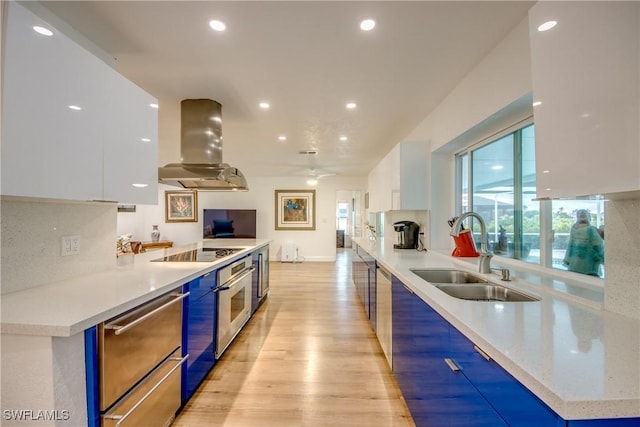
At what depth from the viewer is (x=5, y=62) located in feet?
3.37

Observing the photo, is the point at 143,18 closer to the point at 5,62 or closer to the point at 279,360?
the point at 5,62

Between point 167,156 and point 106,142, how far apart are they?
4.48 m

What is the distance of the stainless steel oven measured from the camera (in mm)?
2248

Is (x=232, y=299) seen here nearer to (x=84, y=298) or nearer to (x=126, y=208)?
(x=84, y=298)

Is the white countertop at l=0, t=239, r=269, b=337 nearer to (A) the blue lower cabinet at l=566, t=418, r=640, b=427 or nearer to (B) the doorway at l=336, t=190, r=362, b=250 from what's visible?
(A) the blue lower cabinet at l=566, t=418, r=640, b=427

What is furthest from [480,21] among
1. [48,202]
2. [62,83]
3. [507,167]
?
[48,202]

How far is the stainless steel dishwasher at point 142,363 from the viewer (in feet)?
3.66

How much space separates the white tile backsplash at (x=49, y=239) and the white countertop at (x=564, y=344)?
1949mm

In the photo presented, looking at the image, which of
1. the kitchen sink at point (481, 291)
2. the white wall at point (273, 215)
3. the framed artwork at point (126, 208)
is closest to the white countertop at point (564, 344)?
the kitchen sink at point (481, 291)

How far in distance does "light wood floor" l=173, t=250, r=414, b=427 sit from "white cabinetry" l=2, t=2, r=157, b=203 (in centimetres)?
148

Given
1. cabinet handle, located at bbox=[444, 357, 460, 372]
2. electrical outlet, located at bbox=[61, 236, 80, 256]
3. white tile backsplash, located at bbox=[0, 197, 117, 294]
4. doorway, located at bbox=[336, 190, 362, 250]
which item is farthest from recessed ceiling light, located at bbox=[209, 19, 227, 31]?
doorway, located at bbox=[336, 190, 362, 250]

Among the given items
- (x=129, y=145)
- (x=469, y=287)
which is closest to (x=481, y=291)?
(x=469, y=287)

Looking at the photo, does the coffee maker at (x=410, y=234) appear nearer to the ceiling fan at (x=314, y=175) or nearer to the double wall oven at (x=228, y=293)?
the double wall oven at (x=228, y=293)

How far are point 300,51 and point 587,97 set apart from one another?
1.65 meters
